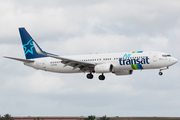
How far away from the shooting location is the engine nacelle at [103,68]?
6088 cm

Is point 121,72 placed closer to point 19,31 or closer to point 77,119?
point 19,31

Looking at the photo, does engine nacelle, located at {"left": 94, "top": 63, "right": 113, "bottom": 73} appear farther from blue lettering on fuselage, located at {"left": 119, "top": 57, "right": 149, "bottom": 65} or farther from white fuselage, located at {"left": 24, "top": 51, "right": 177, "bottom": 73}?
blue lettering on fuselage, located at {"left": 119, "top": 57, "right": 149, "bottom": 65}

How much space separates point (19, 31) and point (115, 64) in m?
23.7

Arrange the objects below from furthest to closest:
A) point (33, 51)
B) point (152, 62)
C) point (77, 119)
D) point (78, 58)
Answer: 1. point (77, 119)
2. point (33, 51)
3. point (78, 58)
4. point (152, 62)

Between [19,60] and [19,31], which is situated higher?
[19,31]

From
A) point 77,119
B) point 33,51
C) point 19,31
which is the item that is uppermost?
point 19,31

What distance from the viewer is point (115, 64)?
61688 mm

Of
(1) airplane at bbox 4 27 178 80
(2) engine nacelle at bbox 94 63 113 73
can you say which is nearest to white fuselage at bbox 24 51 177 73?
(1) airplane at bbox 4 27 178 80

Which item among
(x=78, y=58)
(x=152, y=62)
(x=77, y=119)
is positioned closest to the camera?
(x=152, y=62)

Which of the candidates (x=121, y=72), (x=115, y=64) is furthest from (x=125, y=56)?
(x=121, y=72)

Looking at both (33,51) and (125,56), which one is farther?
(33,51)

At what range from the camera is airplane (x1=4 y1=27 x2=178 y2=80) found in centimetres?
5981

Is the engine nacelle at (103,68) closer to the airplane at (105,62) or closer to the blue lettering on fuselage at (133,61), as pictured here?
the airplane at (105,62)

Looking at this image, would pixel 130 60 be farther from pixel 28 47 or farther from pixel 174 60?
pixel 28 47
